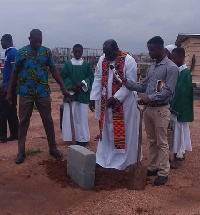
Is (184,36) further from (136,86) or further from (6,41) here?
(136,86)

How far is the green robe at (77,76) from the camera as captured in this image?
726 cm

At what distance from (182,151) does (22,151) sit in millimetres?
2494

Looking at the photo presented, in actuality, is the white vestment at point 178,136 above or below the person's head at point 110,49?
below

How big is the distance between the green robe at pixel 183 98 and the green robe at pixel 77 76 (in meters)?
1.77

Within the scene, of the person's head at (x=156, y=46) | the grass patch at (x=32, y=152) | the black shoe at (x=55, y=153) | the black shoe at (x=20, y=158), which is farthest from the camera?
the grass patch at (x=32, y=152)

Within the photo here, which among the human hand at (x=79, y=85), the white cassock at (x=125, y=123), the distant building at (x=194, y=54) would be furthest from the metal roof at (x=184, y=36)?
the white cassock at (x=125, y=123)

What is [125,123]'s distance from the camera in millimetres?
5598

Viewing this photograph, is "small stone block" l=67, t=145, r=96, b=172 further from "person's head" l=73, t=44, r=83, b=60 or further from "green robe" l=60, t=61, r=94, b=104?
"person's head" l=73, t=44, r=83, b=60

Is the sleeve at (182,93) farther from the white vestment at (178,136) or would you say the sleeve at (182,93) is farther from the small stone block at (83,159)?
the small stone block at (83,159)

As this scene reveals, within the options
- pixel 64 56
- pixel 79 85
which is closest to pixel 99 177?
pixel 79 85

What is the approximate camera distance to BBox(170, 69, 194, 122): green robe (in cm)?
604

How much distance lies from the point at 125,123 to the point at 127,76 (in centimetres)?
65

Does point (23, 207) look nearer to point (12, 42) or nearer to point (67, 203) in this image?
point (67, 203)

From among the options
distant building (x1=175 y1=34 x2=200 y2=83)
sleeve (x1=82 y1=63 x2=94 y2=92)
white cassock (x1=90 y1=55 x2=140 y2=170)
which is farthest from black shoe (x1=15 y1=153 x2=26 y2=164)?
distant building (x1=175 y1=34 x2=200 y2=83)
